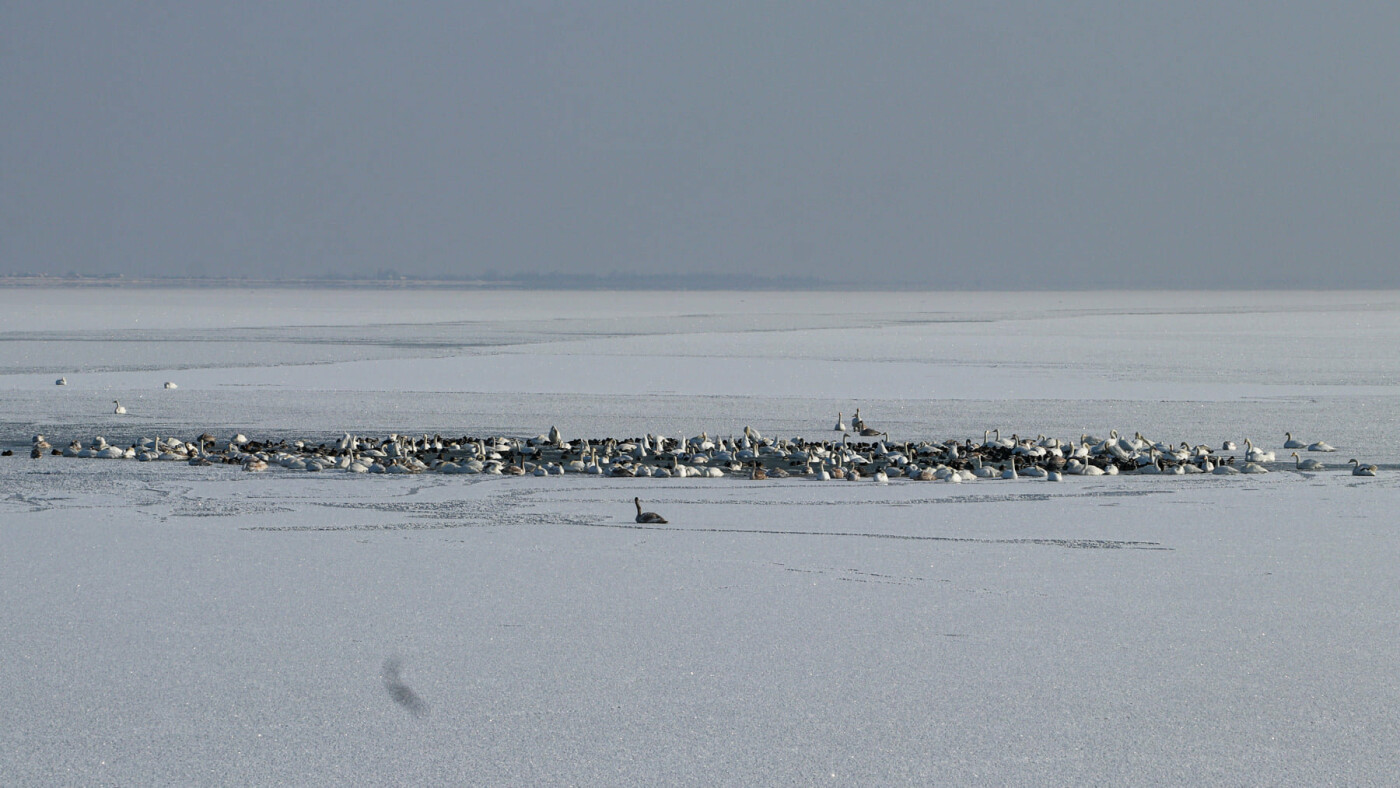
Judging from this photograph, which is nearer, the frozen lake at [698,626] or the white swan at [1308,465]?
the frozen lake at [698,626]

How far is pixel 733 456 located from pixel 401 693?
6.54m

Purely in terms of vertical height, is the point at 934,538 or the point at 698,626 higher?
the point at 934,538

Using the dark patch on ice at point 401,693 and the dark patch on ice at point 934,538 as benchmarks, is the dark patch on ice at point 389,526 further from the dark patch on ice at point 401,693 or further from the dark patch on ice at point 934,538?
the dark patch on ice at point 401,693

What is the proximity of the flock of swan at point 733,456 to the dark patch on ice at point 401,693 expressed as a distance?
5.50 meters

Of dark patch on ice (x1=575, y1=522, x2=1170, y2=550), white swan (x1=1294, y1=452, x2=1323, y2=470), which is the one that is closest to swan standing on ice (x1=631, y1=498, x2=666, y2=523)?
dark patch on ice (x1=575, y1=522, x2=1170, y2=550)

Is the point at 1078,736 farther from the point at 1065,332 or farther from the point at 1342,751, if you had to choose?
the point at 1065,332

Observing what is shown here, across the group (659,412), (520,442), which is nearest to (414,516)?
(520,442)

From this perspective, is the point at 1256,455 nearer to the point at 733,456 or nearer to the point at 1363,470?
the point at 1363,470

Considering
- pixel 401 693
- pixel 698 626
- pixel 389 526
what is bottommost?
pixel 401 693

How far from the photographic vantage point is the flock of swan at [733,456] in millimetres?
10625

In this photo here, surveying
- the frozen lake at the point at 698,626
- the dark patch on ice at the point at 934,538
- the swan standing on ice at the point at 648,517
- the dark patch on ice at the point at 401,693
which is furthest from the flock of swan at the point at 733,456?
the dark patch on ice at the point at 401,693

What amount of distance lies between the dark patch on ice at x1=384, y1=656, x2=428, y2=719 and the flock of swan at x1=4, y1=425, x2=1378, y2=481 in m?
5.50

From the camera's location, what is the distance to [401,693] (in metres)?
4.74

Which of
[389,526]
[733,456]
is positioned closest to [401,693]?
[389,526]
